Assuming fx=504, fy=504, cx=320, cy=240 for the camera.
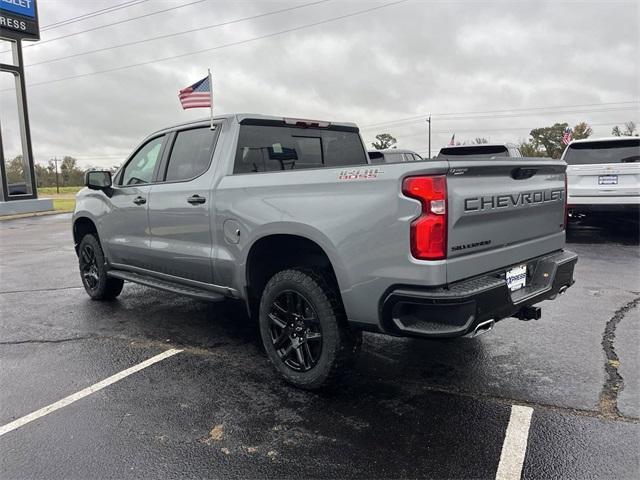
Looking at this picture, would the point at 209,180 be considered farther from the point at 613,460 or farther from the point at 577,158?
the point at 577,158

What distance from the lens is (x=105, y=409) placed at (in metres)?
3.30

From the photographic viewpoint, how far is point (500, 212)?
124 inches

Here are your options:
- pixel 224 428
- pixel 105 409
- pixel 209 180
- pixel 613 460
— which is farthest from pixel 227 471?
pixel 209 180

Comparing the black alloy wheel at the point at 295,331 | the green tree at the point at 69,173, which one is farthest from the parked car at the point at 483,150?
the green tree at the point at 69,173

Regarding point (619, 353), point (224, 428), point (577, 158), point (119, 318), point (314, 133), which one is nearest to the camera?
point (224, 428)

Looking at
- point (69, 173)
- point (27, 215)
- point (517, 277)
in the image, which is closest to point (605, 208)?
point (517, 277)

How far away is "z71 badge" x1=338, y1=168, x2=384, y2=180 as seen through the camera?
2.94 metres

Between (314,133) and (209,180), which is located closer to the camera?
(209,180)

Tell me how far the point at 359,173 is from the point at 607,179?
762cm

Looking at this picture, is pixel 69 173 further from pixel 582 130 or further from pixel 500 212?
pixel 500 212

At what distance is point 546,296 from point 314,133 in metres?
2.41

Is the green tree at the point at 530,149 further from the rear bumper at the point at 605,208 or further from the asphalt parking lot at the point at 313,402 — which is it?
the asphalt parking lot at the point at 313,402

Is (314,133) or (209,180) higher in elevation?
(314,133)

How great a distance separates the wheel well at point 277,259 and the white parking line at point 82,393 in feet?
2.99
